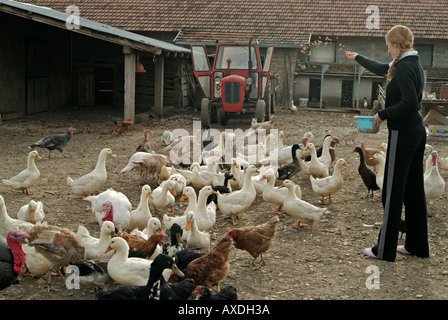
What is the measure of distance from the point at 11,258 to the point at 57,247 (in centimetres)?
50

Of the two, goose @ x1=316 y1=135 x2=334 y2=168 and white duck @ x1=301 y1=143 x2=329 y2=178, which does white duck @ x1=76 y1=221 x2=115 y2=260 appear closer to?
white duck @ x1=301 y1=143 x2=329 y2=178

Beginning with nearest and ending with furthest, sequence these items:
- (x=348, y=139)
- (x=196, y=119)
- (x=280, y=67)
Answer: (x=348, y=139) → (x=196, y=119) → (x=280, y=67)

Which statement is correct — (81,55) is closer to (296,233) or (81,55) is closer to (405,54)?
(296,233)

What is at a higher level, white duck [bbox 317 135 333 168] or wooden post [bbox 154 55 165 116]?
wooden post [bbox 154 55 165 116]

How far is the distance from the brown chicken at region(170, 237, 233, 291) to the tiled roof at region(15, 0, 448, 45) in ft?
59.2

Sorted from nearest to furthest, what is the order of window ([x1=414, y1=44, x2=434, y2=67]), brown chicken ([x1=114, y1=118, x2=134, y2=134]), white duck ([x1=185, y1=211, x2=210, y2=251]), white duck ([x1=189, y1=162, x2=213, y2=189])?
white duck ([x1=185, y1=211, x2=210, y2=251]) < white duck ([x1=189, y1=162, x2=213, y2=189]) < brown chicken ([x1=114, y1=118, x2=134, y2=134]) < window ([x1=414, y1=44, x2=434, y2=67])

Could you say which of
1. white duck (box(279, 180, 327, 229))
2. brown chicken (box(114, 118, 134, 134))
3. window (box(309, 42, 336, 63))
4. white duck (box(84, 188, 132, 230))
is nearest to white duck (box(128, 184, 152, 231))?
white duck (box(84, 188, 132, 230))

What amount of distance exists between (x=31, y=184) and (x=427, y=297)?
5773 millimetres

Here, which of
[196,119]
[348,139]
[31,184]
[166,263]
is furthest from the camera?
[196,119]

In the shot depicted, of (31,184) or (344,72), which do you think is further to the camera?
(344,72)

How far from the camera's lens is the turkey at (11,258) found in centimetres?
452

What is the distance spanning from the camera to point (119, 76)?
2141 cm

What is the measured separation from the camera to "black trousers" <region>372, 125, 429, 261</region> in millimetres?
5207

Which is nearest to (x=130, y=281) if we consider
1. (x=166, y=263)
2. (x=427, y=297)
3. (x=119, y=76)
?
(x=166, y=263)
